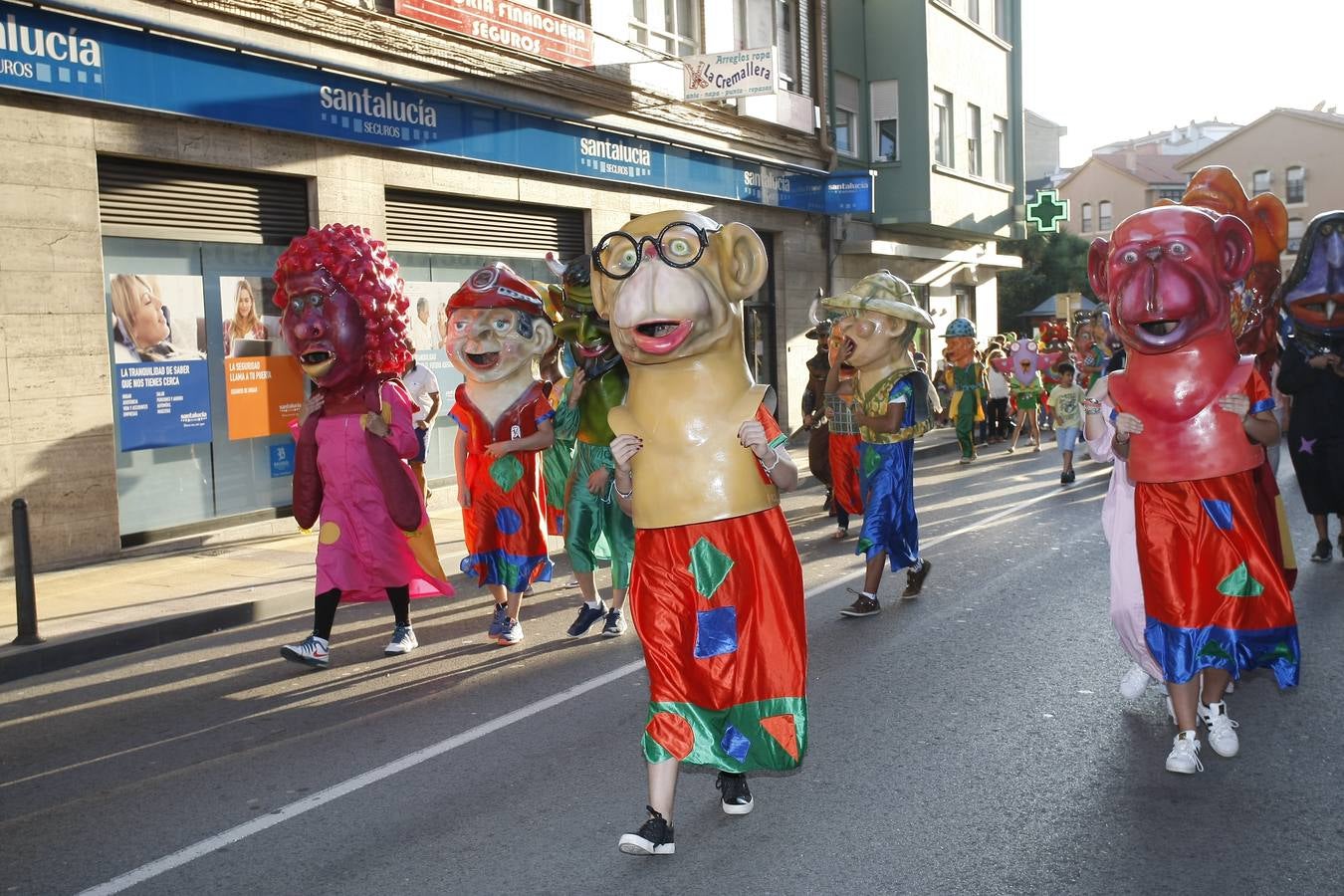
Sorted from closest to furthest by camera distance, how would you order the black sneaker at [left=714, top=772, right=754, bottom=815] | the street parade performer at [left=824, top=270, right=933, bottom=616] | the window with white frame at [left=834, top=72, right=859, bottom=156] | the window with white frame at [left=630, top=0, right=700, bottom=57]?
the black sneaker at [left=714, top=772, right=754, bottom=815]
the street parade performer at [left=824, top=270, right=933, bottom=616]
the window with white frame at [left=630, top=0, right=700, bottom=57]
the window with white frame at [left=834, top=72, right=859, bottom=156]

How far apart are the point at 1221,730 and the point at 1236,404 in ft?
4.25

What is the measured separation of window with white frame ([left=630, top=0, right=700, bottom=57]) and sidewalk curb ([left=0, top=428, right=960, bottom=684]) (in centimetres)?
1086

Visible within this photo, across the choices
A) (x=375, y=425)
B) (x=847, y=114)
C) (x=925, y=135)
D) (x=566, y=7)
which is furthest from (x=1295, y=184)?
(x=375, y=425)

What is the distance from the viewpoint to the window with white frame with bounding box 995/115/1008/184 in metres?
29.0

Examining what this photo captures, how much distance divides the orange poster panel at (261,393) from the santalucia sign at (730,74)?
6.74 metres

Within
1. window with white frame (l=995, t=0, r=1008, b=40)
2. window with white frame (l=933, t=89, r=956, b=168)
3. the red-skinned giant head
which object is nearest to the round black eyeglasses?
the red-skinned giant head

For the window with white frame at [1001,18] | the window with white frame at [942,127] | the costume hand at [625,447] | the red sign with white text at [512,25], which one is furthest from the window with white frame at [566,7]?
the window with white frame at [1001,18]

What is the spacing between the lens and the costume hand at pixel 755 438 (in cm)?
424

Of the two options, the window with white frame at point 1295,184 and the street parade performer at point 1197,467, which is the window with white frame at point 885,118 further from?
the window with white frame at point 1295,184

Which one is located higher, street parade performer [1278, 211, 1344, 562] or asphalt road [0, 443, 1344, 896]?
street parade performer [1278, 211, 1344, 562]

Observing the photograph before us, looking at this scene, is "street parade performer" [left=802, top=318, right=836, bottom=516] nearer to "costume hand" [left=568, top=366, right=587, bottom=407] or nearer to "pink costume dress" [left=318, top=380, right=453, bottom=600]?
"costume hand" [left=568, top=366, right=587, bottom=407]

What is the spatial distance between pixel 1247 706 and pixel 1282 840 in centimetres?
168

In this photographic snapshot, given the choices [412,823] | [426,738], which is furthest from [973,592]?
[412,823]

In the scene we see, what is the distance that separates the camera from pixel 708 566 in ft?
14.1
